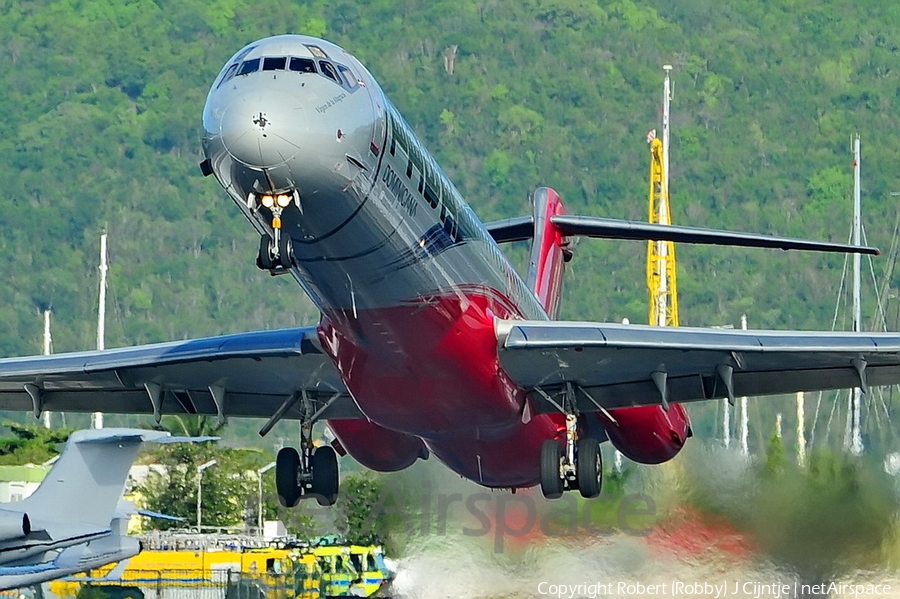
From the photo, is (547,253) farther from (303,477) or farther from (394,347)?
(394,347)

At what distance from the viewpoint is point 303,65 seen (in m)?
21.3

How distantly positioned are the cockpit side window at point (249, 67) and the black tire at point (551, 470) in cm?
857

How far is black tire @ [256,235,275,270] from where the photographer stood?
69.8 ft

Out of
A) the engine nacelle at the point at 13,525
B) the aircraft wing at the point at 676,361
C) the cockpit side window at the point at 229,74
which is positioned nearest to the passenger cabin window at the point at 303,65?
the cockpit side window at the point at 229,74

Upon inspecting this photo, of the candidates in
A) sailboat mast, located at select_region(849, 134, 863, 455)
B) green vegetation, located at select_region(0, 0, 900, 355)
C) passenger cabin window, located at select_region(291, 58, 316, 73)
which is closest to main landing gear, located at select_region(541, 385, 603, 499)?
sailboat mast, located at select_region(849, 134, 863, 455)

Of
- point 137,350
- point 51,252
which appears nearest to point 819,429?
point 137,350

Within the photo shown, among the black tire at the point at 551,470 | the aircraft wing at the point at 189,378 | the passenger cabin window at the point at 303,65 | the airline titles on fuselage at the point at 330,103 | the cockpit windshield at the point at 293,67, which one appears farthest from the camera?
the black tire at the point at 551,470

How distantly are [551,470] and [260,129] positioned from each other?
345 inches

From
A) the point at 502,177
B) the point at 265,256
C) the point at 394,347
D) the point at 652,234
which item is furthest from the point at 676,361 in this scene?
the point at 502,177

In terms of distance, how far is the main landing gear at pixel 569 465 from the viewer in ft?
89.0

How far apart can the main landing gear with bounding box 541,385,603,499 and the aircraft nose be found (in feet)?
26.8

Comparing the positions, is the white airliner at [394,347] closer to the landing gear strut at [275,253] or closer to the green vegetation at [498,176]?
the landing gear strut at [275,253]

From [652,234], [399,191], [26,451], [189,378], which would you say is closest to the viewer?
[399,191]

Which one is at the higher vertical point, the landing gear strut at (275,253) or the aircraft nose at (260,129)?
the aircraft nose at (260,129)
